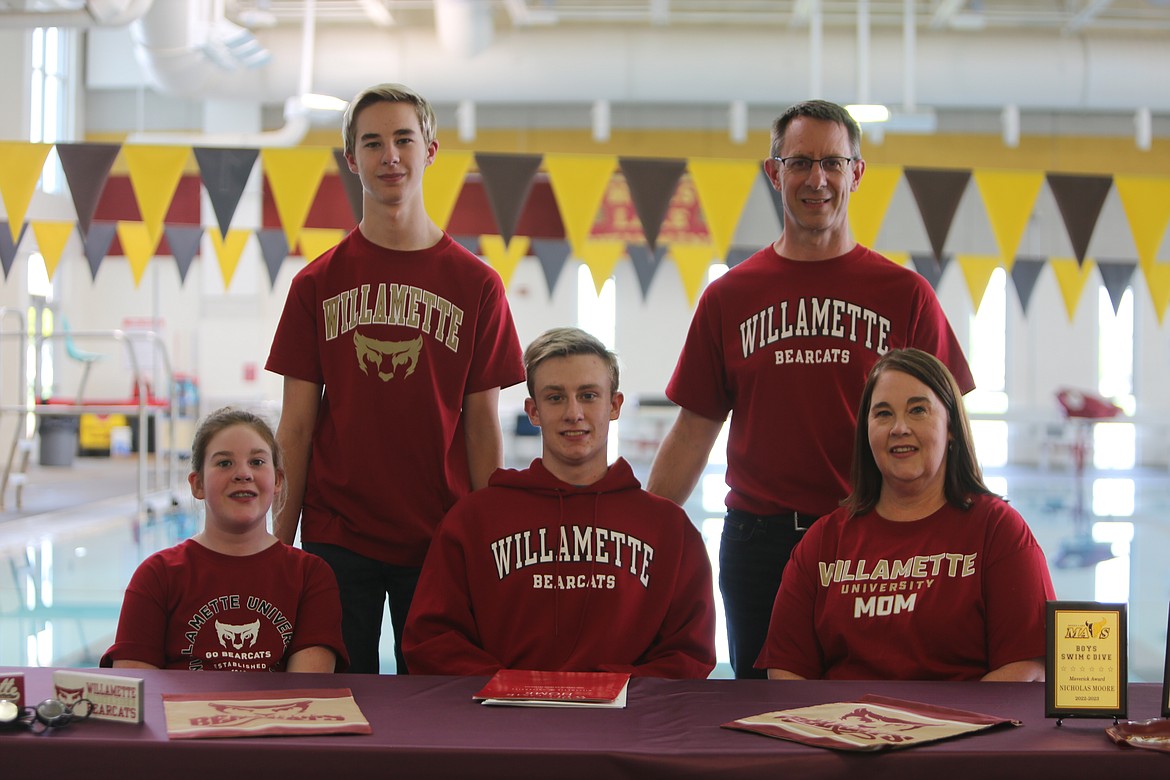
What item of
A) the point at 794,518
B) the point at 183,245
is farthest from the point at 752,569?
the point at 183,245

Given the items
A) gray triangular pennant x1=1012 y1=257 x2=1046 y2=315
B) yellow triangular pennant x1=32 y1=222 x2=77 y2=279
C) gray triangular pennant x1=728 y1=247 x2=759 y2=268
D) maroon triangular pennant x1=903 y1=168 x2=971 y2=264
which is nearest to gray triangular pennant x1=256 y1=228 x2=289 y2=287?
yellow triangular pennant x1=32 y1=222 x2=77 y2=279

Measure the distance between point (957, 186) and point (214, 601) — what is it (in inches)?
118

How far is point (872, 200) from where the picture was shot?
4.16 m

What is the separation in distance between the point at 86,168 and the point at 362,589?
242 centimetres

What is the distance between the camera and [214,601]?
1777 millimetres

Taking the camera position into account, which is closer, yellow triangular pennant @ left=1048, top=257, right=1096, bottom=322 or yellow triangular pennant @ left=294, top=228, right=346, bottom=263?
yellow triangular pennant @ left=1048, top=257, right=1096, bottom=322

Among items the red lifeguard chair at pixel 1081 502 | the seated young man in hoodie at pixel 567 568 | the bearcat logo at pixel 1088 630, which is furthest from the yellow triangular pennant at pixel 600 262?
the bearcat logo at pixel 1088 630

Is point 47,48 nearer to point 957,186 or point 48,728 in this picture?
point 957,186

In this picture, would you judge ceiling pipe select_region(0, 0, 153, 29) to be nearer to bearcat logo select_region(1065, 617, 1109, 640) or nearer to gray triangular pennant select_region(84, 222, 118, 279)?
gray triangular pennant select_region(84, 222, 118, 279)

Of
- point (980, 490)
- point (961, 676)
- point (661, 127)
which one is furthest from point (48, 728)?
point (661, 127)

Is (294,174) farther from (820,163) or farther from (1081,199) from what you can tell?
(1081,199)

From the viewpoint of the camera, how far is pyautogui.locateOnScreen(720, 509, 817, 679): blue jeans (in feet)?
6.57

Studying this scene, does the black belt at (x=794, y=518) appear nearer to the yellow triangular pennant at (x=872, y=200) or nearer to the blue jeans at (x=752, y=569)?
the blue jeans at (x=752, y=569)

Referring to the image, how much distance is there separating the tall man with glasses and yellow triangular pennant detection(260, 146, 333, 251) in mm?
2481
